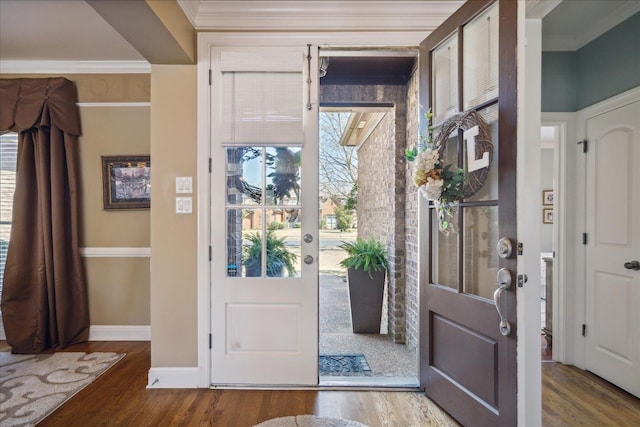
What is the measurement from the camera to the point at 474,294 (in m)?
1.80

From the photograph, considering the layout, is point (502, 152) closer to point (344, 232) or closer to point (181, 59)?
point (181, 59)

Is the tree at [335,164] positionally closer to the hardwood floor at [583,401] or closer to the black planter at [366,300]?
the black planter at [366,300]

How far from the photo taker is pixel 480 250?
1.79m

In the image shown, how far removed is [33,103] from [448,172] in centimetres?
356

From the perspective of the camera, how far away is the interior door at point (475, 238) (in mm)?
1538

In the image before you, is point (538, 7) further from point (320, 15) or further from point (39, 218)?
point (39, 218)

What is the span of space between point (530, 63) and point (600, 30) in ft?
Result: 4.33

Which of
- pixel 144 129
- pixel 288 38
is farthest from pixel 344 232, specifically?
pixel 288 38

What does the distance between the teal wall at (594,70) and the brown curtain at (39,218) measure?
427cm

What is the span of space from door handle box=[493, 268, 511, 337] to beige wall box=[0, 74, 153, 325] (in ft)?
9.78

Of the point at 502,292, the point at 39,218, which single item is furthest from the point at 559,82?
the point at 39,218

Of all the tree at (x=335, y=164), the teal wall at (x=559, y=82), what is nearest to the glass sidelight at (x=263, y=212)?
the teal wall at (x=559, y=82)

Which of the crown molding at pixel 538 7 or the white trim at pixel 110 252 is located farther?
the white trim at pixel 110 252

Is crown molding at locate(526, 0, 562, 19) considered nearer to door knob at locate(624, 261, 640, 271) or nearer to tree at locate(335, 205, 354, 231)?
door knob at locate(624, 261, 640, 271)
